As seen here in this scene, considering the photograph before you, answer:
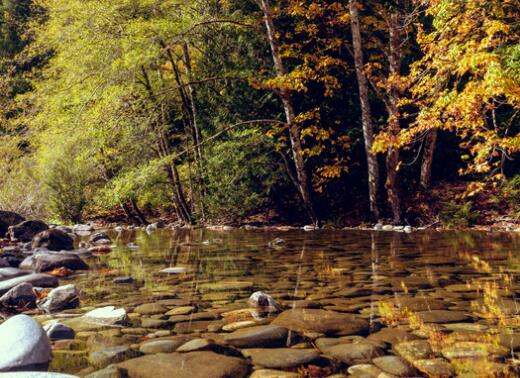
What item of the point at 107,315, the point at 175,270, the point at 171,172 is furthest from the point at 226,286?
the point at 171,172

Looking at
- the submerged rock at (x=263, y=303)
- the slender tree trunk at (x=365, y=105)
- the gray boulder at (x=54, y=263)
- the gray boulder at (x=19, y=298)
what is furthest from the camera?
the slender tree trunk at (x=365, y=105)

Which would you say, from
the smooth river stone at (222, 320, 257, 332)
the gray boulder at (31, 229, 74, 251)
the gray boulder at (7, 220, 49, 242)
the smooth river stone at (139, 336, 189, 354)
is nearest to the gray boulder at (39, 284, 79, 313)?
the smooth river stone at (139, 336, 189, 354)

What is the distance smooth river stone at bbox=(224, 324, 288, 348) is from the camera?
2707mm

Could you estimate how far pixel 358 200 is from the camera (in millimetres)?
11984

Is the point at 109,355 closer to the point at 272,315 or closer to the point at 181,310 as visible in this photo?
the point at 181,310

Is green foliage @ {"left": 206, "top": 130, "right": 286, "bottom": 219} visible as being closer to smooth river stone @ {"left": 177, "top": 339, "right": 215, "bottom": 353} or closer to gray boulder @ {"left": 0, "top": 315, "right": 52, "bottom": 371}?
smooth river stone @ {"left": 177, "top": 339, "right": 215, "bottom": 353}

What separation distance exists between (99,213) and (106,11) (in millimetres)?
9759

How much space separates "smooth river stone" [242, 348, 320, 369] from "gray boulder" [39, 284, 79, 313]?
1.88 m

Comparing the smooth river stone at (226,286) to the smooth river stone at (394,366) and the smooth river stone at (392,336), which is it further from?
the smooth river stone at (394,366)

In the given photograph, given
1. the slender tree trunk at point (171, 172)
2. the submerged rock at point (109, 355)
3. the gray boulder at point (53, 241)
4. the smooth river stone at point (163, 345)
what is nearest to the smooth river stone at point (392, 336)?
the smooth river stone at point (163, 345)

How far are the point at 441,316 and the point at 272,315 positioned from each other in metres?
1.12

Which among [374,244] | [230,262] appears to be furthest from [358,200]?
[230,262]

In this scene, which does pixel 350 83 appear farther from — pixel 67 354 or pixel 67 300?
pixel 67 354

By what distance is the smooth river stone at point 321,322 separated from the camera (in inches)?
115
